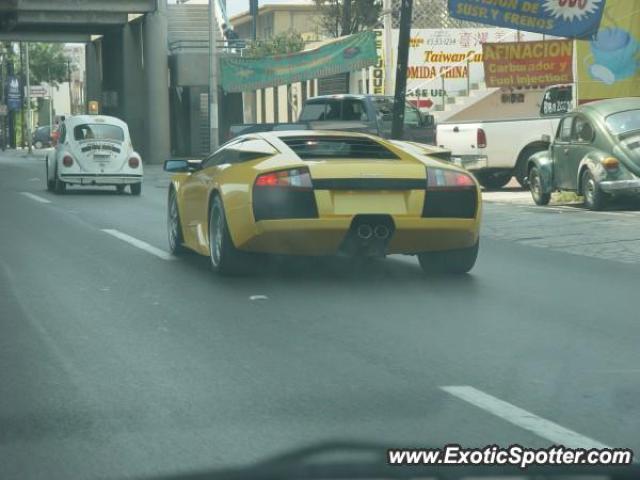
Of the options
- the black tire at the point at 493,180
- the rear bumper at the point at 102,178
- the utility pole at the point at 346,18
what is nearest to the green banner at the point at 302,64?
the utility pole at the point at 346,18

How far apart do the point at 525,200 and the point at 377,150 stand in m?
12.5

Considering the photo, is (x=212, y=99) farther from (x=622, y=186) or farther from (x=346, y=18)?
(x=622, y=186)

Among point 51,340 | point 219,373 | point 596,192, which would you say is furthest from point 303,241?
point 596,192

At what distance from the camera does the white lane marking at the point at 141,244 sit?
13703 mm

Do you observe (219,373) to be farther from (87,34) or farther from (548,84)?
(87,34)

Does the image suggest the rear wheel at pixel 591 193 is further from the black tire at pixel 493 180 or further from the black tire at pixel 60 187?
the black tire at pixel 60 187

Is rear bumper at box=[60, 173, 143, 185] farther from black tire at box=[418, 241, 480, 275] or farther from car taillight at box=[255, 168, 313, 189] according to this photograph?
car taillight at box=[255, 168, 313, 189]

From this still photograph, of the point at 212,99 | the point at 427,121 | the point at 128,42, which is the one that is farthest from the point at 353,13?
the point at 427,121

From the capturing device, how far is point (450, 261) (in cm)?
1184

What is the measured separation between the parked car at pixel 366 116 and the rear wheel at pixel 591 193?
8495mm

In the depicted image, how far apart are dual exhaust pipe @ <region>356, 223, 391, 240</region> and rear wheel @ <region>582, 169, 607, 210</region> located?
9558mm

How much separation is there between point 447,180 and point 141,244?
492 centimetres

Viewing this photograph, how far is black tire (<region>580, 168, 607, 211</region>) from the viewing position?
1994cm
